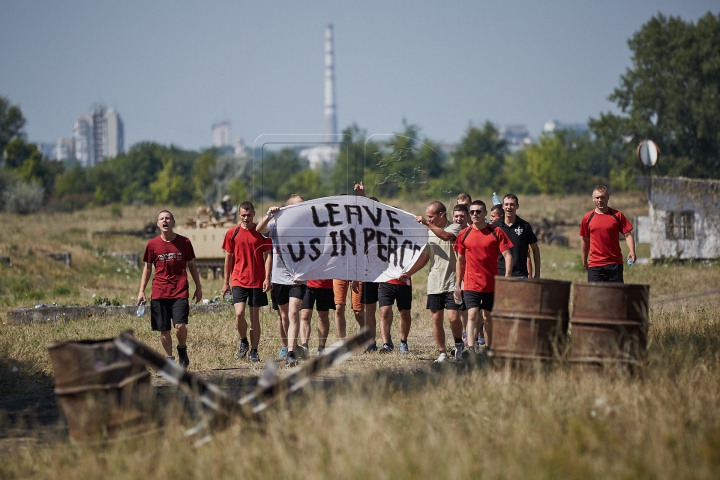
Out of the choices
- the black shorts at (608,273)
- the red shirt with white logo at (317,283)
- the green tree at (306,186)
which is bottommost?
the red shirt with white logo at (317,283)

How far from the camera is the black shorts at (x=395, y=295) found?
37.8 ft

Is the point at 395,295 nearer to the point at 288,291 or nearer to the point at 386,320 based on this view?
the point at 386,320

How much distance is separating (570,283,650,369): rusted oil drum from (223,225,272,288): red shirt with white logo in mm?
4593

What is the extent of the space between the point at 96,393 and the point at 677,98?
59112mm

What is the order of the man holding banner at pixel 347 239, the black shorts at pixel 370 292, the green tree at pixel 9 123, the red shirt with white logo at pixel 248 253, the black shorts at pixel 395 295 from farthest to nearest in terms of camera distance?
1. the green tree at pixel 9 123
2. the black shorts at pixel 370 292
3. the black shorts at pixel 395 295
4. the red shirt with white logo at pixel 248 253
5. the man holding banner at pixel 347 239

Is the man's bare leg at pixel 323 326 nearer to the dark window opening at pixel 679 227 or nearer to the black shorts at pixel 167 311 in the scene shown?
the black shorts at pixel 167 311

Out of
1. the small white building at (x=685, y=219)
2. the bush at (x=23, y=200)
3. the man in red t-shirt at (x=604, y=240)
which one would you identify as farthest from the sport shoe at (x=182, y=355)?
the bush at (x=23, y=200)

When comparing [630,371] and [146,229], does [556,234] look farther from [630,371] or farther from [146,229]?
[630,371]

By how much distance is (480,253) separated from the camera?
34.2 feet

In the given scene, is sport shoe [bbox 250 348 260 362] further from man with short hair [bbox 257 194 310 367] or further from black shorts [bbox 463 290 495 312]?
black shorts [bbox 463 290 495 312]

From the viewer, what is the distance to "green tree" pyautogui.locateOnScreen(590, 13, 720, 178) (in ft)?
194

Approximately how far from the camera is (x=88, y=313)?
1562 centimetres

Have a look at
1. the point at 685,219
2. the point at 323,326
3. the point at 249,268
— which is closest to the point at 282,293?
the point at 249,268

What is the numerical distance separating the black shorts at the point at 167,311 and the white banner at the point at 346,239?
1267 mm
